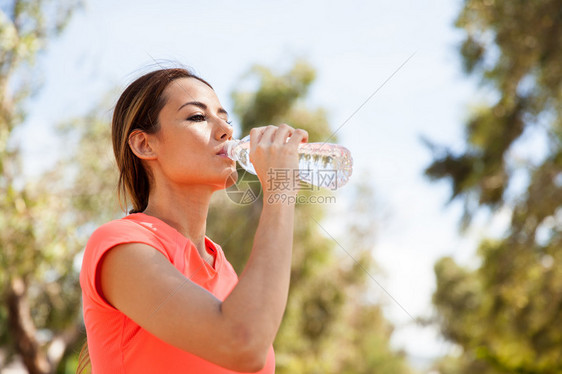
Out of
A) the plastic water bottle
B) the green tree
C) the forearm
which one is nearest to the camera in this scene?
the forearm

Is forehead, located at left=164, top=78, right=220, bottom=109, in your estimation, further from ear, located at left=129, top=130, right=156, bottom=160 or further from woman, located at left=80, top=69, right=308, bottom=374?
ear, located at left=129, top=130, right=156, bottom=160

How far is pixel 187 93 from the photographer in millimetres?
1539

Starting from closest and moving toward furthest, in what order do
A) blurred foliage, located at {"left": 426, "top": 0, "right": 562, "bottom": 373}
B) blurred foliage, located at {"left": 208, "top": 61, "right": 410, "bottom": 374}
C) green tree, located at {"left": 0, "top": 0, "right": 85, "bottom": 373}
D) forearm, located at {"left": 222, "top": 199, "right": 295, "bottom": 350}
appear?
forearm, located at {"left": 222, "top": 199, "right": 295, "bottom": 350}, green tree, located at {"left": 0, "top": 0, "right": 85, "bottom": 373}, blurred foliage, located at {"left": 426, "top": 0, "right": 562, "bottom": 373}, blurred foliage, located at {"left": 208, "top": 61, "right": 410, "bottom": 374}

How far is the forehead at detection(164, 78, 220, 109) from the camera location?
1.53 metres

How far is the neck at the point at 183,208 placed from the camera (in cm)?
151

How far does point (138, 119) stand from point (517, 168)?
1065 centimetres

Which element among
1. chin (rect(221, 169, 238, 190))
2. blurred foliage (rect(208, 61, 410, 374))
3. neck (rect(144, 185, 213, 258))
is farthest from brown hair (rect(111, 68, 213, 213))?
blurred foliage (rect(208, 61, 410, 374))

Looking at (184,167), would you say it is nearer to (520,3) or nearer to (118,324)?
(118,324)

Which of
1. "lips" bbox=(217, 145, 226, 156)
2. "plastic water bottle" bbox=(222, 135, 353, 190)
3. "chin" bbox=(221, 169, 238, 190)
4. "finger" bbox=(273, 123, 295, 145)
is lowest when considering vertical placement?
"plastic water bottle" bbox=(222, 135, 353, 190)

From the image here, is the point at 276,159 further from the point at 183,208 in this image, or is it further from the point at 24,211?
the point at 24,211

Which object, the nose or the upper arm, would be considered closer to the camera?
the upper arm

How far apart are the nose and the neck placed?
0.14 metres

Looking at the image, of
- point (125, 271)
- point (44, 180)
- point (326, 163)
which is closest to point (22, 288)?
point (44, 180)

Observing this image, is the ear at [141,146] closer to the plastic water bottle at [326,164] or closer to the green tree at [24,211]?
the plastic water bottle at [326,164]
